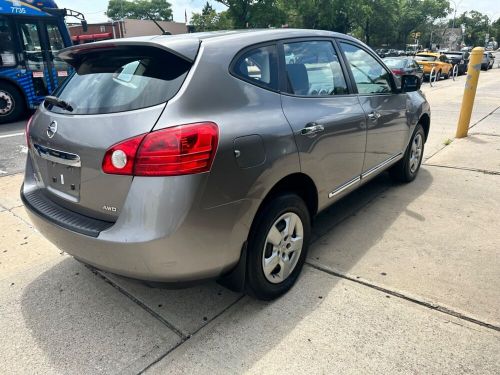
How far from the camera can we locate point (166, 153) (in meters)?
1.99

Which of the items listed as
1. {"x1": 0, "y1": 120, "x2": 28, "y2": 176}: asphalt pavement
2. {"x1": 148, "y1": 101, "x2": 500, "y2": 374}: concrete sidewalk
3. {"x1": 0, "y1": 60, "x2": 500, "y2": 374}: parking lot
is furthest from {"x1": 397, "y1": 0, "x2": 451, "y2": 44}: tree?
{"x1": 0, "y1": 60, "x2": 500, "y2": 374}: parking lot

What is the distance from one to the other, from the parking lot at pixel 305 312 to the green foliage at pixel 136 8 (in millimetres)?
108939

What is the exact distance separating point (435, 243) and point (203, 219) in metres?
2.32

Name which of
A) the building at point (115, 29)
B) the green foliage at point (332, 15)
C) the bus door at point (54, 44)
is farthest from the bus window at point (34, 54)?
the green foliage at point (332, 15)

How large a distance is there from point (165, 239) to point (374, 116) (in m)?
2.41

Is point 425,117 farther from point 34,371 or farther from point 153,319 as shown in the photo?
point 34,371

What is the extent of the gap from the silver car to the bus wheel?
8428 mm

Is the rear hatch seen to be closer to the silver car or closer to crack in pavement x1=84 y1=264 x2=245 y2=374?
the silver car

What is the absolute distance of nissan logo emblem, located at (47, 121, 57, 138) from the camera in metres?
2.39

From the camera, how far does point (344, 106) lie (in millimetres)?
3240

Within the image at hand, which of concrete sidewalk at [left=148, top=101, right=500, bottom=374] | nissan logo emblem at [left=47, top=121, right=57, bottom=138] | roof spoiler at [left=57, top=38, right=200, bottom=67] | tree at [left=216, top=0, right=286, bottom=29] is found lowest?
concrete sidewalk at [left=148, top=101, right=500, bottom=374]

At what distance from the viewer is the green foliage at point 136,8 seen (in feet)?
338

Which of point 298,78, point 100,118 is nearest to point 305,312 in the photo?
point 298,78

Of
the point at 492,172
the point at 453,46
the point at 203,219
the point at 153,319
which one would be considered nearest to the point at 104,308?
the point at 153,319
